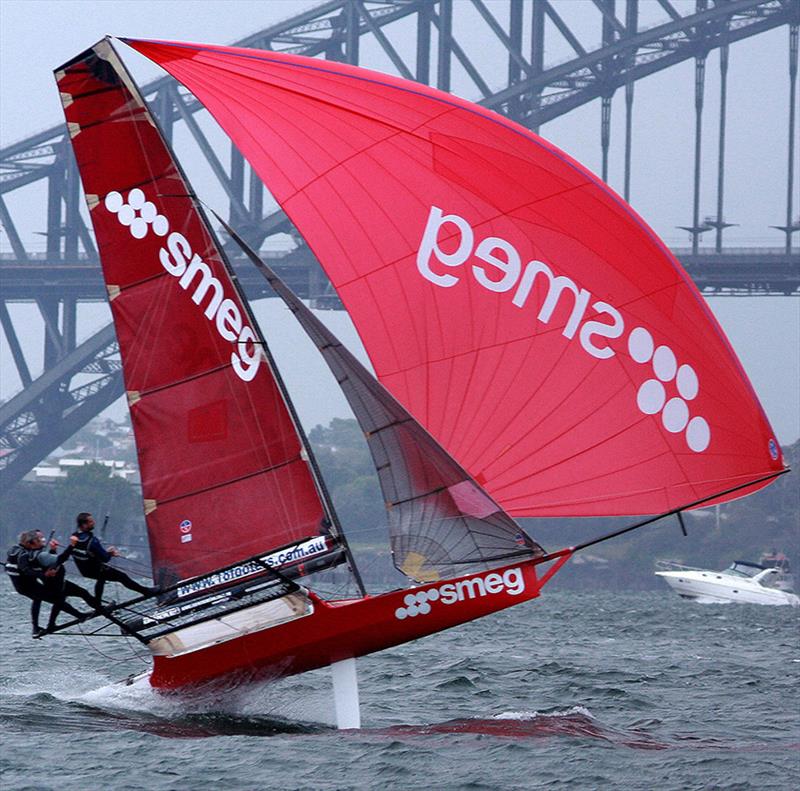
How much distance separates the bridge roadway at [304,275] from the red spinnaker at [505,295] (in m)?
28.3

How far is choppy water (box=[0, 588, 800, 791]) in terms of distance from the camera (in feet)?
20.7

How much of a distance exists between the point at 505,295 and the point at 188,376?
58.5 inches

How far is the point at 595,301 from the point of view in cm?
738

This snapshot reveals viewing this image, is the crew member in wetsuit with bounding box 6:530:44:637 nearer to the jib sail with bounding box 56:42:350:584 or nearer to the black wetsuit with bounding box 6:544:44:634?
the black wetsuit with bounding box 6:544:44:634

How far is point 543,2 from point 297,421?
38.6 meters

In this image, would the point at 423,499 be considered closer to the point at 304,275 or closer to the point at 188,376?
the point at 188,376

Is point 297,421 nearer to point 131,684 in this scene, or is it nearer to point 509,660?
point 131,684

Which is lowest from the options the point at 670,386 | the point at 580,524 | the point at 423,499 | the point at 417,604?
the point at 580,524

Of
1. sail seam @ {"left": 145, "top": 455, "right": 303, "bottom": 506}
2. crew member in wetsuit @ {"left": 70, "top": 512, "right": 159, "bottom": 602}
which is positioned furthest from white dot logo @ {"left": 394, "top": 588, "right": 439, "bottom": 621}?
crew member in wetsuit @ {"left": 70, "top": 512, "right": 159, "bottom": 602}

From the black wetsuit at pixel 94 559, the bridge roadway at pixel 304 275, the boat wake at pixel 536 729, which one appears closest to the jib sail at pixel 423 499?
the boat wake at pixel 536 729

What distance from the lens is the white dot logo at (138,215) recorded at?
25.0ft

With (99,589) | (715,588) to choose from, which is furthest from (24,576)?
(715,588)

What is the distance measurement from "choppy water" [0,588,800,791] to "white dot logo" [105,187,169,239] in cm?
212

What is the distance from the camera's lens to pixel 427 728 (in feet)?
25.1
